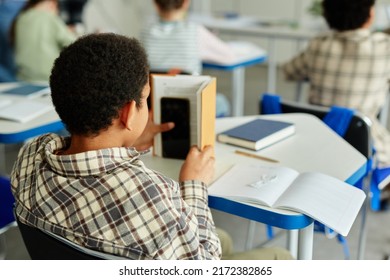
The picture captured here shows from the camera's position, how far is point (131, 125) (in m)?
1.07

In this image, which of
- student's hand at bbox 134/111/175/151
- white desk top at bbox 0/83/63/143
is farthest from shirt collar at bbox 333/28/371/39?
white desk top at bbox 0/83/63/143

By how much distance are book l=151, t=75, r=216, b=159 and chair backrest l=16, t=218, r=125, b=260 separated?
542mm

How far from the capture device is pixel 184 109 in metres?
1.47

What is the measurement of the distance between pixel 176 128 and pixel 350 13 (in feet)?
4.00

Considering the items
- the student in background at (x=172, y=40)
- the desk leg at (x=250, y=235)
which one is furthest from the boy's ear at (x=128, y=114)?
the student in background at (x=172, y=40)

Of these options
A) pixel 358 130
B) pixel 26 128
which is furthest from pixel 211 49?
pixel 26 128

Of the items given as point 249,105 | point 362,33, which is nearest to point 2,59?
point 249,105

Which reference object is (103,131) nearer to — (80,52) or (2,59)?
(80,52)

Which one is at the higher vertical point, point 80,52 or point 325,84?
point 80,52

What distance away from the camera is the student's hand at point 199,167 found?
51.1 inches

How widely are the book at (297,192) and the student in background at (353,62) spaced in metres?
1.03

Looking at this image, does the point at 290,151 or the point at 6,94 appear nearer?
the point at 290,151

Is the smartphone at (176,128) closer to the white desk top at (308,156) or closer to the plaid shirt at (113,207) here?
the white desk top at (308,156)
